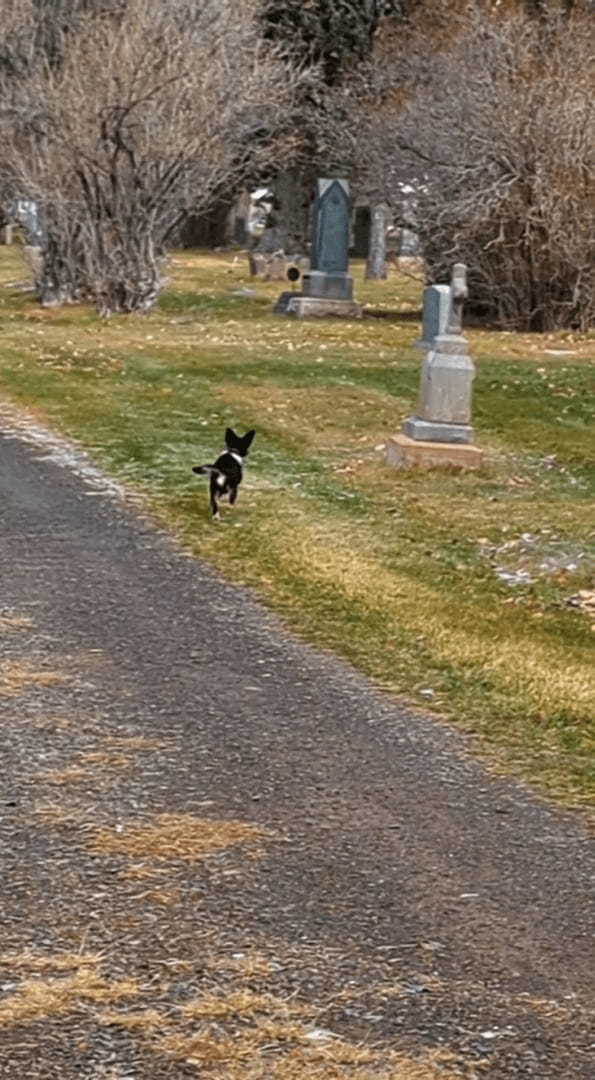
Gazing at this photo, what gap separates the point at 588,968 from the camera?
19.9 feet

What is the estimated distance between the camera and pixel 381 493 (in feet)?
52.5

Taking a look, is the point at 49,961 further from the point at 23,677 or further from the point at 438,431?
the point at 438,431

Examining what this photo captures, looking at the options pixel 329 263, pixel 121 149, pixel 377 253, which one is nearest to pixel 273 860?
pixel 121 149

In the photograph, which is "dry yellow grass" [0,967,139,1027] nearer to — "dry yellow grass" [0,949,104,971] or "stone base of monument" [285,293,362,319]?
"dry yellow grass" [0,949,104,971]

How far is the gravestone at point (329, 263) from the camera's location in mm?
34844

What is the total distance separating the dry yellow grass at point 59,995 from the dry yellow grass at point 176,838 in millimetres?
1122

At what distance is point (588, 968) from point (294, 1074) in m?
1.32

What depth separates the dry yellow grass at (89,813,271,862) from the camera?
688cm

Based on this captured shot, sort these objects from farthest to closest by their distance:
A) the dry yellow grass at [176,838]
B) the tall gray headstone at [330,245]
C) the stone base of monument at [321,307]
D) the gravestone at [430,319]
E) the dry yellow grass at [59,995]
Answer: the tall gray headstone at [330,245] → the stone base of monument at [321,307] → the gravestone at [430,319] → the dry yellow grass at [176,838] → the dry yellow grass at [59,995]

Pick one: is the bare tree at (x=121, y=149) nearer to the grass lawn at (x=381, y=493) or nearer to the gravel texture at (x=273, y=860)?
the grass lawn at (x=381, y=493)

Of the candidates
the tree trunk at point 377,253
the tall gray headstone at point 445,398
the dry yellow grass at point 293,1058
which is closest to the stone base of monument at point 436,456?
the tall gray headstone at point 445,398

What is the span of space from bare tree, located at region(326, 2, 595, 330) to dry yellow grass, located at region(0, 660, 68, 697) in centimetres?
2303

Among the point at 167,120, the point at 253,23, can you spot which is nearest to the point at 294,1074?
the point at 167,120

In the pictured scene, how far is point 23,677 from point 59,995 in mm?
3897
